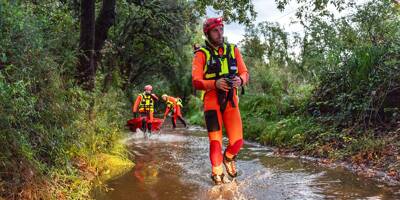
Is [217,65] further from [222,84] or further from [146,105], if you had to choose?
[146,105]

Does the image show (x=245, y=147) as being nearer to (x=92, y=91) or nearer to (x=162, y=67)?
(x=92, y=91)

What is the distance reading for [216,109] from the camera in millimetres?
6051

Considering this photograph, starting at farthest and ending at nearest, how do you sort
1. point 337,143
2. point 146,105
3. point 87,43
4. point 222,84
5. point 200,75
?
point 146,105 < point 87,43 < point 337,143 < point 200,75 < point 222,84

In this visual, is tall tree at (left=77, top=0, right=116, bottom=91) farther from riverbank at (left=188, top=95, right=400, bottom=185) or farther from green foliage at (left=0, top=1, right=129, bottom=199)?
riverbank at (left=188, top=95, right=400, bottom=185)

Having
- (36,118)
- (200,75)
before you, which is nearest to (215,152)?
(200,75)

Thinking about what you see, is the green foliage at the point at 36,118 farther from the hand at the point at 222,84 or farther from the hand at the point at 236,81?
the hand at the point at 236,81

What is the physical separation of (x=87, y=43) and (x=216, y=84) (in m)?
3.79

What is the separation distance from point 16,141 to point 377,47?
724 centimetres

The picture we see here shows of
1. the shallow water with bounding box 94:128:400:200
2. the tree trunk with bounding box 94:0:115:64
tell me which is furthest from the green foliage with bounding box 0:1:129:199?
the tree trunk with bounding box 94:0:115:64

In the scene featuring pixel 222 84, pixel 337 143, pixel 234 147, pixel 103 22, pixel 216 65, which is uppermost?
pixel 103 22

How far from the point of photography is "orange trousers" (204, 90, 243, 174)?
5.99m

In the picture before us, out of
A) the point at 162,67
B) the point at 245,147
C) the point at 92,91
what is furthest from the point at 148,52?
the point at 92,91

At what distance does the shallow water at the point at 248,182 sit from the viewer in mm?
5465

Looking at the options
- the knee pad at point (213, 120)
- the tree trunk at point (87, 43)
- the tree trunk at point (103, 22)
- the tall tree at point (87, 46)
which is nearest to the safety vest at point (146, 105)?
the tree trunk at point (103, 22)
